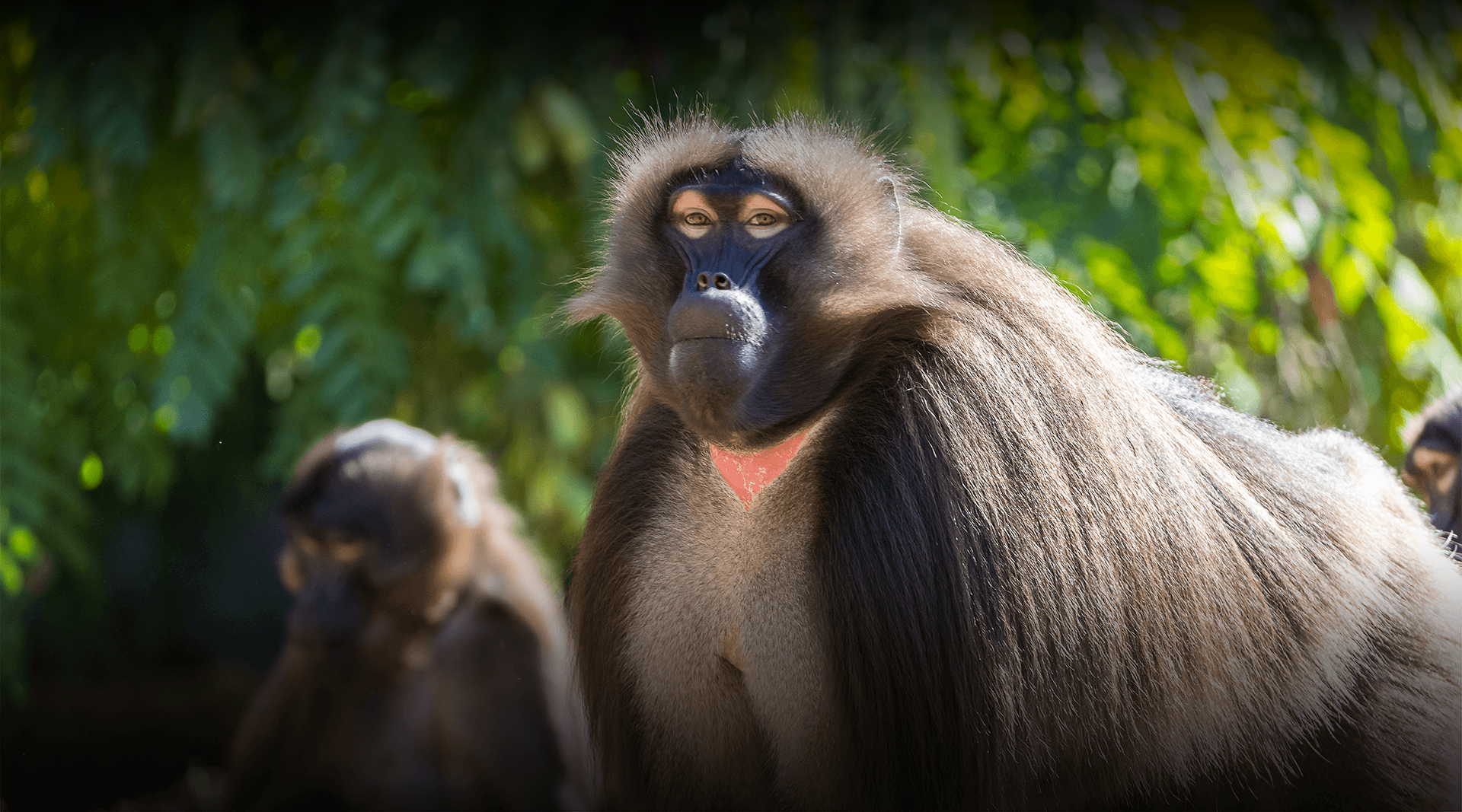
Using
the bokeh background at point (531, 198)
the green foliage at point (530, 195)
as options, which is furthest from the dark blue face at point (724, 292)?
the green foliage at point (530, 195)

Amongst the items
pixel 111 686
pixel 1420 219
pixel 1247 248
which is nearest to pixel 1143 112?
pixel 1247 248

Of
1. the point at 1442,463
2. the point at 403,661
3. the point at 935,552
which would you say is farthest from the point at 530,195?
the point at 1442,463

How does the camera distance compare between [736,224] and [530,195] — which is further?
[530,195]

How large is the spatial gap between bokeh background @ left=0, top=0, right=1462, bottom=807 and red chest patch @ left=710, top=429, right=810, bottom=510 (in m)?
1.22

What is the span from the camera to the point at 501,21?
3730 millimetres

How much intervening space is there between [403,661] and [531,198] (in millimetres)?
1779

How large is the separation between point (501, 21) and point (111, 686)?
3.65m

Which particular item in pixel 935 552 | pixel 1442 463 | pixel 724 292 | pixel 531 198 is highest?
pixel 531 198

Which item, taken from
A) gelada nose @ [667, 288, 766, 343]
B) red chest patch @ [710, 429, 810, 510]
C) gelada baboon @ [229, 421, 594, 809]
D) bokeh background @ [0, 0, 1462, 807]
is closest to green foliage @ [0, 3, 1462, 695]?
bokeh background @ [0, 0, 1462, 807]

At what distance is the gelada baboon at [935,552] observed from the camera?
1.79 m

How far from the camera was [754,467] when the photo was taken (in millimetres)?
2137

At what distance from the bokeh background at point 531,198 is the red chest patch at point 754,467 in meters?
1.22

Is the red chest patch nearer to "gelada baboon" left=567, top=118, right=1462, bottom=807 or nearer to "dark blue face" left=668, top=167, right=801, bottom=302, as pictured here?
"gelada baboon" left=567, top=118, right=1462, bottom=807

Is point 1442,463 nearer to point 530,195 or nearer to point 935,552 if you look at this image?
point 935,552
